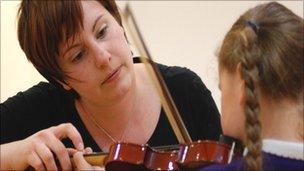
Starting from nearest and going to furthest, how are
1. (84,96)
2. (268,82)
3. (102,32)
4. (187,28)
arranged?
(268,82) < (102,32) < (84,96) < (187,28)

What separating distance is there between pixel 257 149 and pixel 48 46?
0.54m

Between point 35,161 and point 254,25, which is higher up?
point 254,25

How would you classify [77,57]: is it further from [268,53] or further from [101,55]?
[268,53]

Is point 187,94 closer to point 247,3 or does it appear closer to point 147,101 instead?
point 147,101

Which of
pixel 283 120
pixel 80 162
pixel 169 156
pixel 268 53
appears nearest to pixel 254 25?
pixel 268 53

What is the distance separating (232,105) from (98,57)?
1.11 ft

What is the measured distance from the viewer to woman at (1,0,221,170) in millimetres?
1012

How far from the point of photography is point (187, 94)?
121 cm

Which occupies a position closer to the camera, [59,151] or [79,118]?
[59,151]

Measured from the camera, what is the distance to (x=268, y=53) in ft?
2.55

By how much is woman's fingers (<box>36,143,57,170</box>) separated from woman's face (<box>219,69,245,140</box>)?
0.35 metres

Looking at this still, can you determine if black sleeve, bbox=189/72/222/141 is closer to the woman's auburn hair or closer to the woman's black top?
the woman's black top

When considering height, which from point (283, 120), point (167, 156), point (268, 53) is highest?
point (268, 53)

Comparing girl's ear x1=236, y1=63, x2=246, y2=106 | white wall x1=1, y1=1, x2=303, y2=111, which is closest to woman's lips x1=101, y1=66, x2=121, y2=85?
girl's ear x1=236, y1=63, x2=246, y2=106
